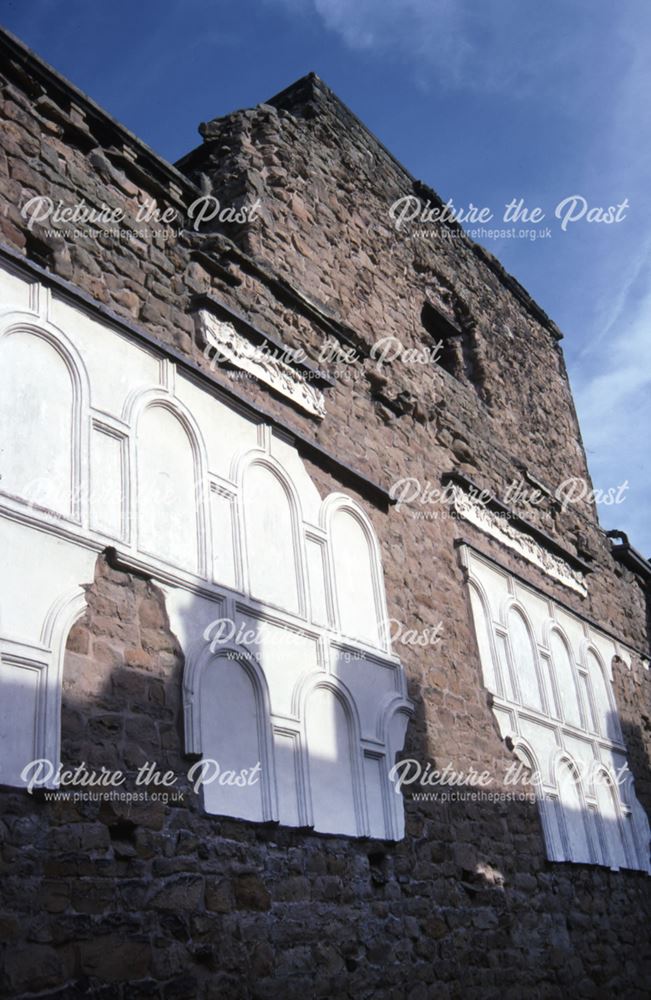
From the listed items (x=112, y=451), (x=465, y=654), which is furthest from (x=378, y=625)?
(x=112, y=451)

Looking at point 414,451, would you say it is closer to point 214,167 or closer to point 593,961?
point 214,167

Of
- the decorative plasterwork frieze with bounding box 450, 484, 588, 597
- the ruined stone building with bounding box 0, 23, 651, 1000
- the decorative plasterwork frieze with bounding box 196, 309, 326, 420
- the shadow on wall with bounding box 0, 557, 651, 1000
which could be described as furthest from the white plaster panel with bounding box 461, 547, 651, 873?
the decorative plasterwork frieze with bounding box 196, 309, 326, 420

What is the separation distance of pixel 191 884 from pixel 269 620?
1.58m

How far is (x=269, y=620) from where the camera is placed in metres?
6.06

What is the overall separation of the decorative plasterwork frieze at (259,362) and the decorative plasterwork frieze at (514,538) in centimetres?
189

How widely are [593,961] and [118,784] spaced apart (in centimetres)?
476

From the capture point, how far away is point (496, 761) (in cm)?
773

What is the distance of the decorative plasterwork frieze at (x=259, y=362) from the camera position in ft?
21.5

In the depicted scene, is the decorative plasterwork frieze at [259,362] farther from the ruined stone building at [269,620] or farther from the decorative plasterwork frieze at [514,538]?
the decorative plasterwork frieze at [514,538]

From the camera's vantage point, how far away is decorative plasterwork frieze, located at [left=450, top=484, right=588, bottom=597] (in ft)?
Answer: 28.9

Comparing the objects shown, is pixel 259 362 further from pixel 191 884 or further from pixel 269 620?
pixel 191 884

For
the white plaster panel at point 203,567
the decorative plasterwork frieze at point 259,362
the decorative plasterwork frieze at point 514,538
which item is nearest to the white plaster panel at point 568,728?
the decorative plasterwork frieze at point 514,538

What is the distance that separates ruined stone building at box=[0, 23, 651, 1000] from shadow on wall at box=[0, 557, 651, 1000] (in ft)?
0.05

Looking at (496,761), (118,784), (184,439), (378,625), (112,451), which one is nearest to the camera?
(118,784)
